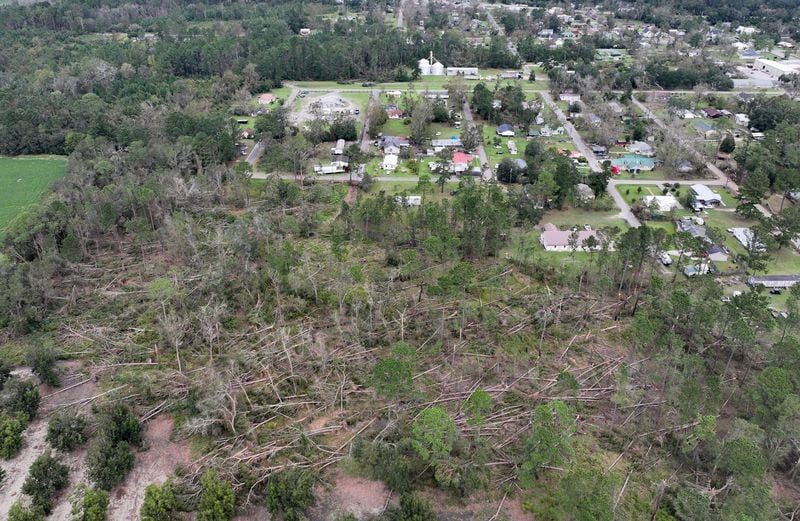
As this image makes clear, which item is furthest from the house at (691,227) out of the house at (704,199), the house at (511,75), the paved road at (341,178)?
the house at (511,75)

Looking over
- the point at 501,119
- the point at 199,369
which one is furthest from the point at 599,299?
the point at 501,119

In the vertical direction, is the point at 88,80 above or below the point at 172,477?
above

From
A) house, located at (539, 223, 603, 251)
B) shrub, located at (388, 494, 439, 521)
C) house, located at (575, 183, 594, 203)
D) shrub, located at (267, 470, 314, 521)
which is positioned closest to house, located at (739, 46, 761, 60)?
house, located at (575, 183, 594, 203)

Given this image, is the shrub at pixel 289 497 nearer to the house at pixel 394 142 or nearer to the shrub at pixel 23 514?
the shrub at pixel 23 514

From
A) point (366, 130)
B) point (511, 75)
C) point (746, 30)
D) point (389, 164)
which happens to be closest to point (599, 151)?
point (389, 164)

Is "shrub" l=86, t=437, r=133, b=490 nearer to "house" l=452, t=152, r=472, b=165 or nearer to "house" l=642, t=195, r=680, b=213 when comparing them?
"house" l=452, t=152, r=472, b=165

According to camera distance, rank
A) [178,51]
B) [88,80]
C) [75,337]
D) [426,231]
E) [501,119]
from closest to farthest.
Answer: [75,337], [426,231], [501,119], [88,80], [178,51]

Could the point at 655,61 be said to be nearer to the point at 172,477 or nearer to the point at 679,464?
the point at 679,464
